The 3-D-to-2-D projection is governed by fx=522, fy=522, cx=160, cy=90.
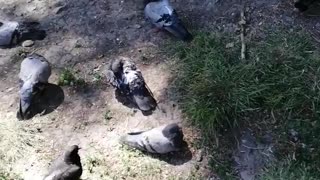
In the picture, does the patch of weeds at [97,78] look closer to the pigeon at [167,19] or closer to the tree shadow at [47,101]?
the tree shadow at [47,101]

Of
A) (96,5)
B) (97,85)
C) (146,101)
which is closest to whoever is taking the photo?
(146,101)

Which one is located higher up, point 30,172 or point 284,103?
point 284,103

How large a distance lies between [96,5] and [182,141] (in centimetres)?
184

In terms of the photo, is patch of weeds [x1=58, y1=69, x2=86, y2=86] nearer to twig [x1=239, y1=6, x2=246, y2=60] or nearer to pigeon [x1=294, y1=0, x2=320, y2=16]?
twig [x1=239, y1=6, x2=246, y2=60]

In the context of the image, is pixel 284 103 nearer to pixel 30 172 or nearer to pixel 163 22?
pixel 163 22

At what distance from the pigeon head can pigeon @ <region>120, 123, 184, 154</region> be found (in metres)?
0.39

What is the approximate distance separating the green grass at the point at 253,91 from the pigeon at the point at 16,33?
132 cm

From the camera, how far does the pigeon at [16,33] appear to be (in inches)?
176

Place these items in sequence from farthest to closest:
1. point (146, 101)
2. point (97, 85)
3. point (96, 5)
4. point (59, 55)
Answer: point (96, 5)
point (59, 55)
point (97, 85)
point (146, 101)

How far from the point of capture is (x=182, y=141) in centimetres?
356

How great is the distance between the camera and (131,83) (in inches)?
150

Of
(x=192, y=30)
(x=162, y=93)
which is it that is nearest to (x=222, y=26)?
(x=192, y=30)

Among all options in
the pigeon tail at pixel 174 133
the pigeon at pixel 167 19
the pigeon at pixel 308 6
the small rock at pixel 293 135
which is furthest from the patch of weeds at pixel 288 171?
the pigeon at pixel 308 6

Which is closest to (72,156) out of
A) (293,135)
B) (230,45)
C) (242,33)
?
(293,135)
